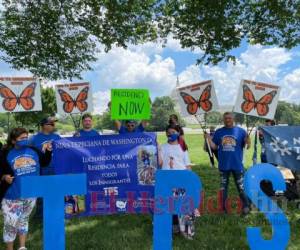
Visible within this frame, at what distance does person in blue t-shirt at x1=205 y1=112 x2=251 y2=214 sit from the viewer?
25.2ft

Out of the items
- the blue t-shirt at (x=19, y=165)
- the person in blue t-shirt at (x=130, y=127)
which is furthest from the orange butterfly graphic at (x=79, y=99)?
the blue t-shirt at (x=19, y=165)

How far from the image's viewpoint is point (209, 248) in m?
6.14

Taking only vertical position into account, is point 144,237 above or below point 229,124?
below

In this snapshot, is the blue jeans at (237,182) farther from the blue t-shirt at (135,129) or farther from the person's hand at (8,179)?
the person's hand at (8,179)

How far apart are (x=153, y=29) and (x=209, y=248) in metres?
9.14

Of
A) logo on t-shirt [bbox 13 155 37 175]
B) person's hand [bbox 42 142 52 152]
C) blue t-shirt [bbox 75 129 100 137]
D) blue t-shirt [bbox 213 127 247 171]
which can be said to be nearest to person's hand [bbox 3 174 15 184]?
logo on t-shirt [bbox 13 155 37 175]

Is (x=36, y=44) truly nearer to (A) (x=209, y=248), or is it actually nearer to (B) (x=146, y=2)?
(B) (x=146, y=2)

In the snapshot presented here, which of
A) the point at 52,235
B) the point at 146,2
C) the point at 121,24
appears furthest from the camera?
the point at 121,24

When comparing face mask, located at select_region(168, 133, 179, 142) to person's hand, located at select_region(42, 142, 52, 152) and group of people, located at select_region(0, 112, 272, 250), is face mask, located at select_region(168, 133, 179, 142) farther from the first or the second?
person's hand, located at select_region(42, 142, 52, 152)

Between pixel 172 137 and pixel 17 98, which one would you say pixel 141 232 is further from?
pixel 17 98

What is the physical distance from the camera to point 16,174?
550 cm

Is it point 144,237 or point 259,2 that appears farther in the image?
point 259,2

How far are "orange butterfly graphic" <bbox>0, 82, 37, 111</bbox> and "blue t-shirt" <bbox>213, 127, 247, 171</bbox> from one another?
13.1ft

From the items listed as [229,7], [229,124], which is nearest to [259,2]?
[229,7]
